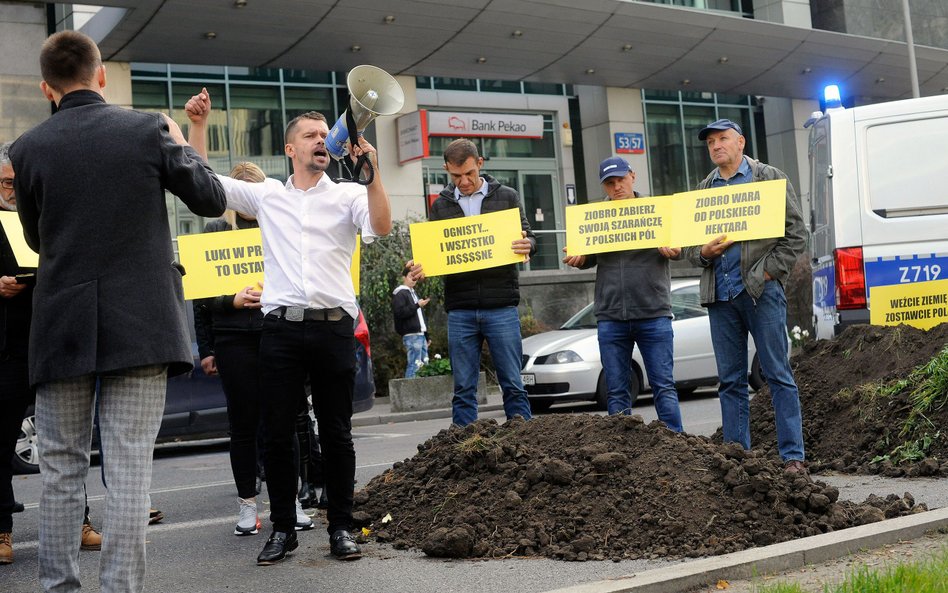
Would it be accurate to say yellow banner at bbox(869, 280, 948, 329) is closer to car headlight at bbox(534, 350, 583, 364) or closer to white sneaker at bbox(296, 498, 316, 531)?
white sneaker at bbox(296, 498, 316, 531)

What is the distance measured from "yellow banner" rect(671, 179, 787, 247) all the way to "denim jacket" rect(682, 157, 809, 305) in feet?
0.31

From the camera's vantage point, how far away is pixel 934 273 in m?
8.59

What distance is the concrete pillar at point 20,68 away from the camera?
63.5 feet

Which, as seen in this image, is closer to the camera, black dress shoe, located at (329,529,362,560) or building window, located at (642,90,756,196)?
black dress shoe, located at (329,529,362,560)

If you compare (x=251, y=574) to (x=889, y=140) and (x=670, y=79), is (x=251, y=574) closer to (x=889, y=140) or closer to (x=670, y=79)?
(x=889, y=140)

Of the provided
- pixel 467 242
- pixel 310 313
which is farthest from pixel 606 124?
pixel 310 313

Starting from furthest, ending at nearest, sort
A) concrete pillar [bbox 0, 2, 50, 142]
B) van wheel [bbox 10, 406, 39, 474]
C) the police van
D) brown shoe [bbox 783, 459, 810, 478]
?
concrete pillar [bbox 0, 2, 50, 142] → van wheel [bbox 10, 406, 39, 474] → the police van → brown shoe [bbox 783, 459, 810, 478]

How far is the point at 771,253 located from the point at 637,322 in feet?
3.51

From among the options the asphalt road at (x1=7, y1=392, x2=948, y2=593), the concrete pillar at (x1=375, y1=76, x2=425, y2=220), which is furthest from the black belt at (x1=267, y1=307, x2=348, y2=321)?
the concrete pillar at (x1=375, y1=76, x2=425, y2=220)

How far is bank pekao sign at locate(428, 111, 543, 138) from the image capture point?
27906 mm

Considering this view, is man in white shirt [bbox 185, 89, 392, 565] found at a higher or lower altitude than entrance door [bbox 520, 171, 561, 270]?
lower

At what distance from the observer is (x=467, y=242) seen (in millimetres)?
6969

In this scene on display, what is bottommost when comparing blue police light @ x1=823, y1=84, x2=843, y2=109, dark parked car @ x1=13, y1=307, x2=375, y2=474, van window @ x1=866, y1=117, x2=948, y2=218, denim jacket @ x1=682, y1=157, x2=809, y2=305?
dark parked car @ x1=13, y1=307, x2=375, y2=474

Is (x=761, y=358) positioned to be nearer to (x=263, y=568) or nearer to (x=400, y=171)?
(x=263, y=568)
